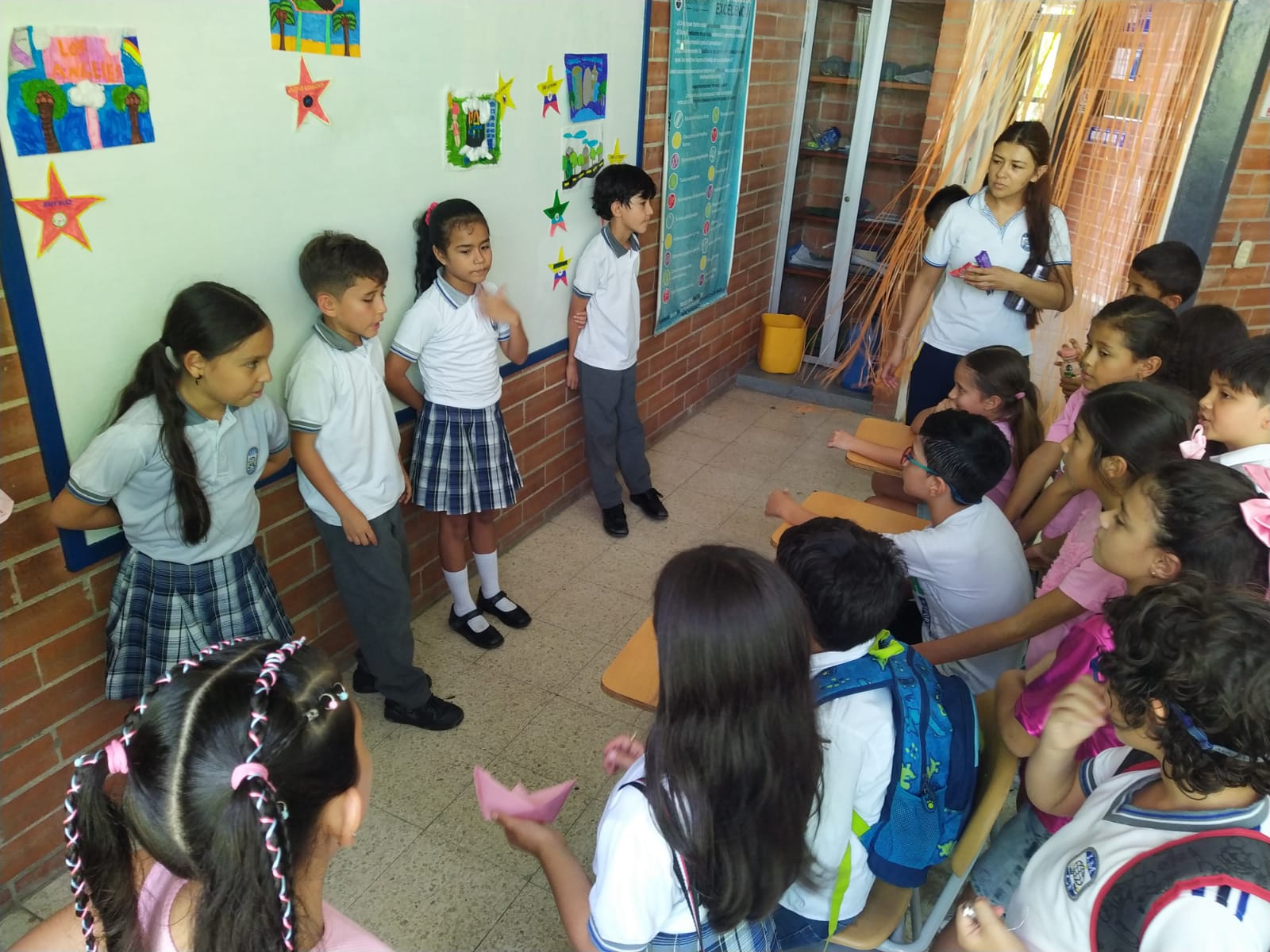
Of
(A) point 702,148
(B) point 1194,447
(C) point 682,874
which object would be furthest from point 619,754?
(A) point 702,148

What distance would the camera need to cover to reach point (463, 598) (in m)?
2.71

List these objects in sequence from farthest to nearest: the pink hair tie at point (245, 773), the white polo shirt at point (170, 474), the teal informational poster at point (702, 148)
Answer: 1. the teal informational poster at point (702, 148)
2. the white polo shirt at point (170, 474)
3. the pink hair tie at point (245, 773)

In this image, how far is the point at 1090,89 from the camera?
353 cm

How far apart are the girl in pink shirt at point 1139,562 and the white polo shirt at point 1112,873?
12 cm

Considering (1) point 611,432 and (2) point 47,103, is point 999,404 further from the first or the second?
(2) point 47,103

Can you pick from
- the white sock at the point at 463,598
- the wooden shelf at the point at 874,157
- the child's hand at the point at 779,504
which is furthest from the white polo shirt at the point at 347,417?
the wooden shelf at the point at 874,157

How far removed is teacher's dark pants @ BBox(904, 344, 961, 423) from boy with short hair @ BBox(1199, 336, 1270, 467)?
46.7 inches

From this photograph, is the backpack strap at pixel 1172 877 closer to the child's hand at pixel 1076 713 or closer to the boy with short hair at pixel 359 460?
the child's hand at pixel 1076 713

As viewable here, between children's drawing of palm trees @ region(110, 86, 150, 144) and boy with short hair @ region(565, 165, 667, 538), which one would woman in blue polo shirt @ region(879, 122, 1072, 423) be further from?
children's drawing of palm trees @ region(110, 86, 150, 144)

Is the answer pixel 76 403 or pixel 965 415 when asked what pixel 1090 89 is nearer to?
pixel 965 415

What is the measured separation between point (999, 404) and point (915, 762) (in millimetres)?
1462

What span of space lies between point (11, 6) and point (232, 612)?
3.73ft

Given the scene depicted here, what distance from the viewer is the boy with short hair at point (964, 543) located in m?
1.89

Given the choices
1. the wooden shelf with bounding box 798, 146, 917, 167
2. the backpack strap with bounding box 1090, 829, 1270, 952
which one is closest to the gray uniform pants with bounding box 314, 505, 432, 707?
the backpack strap with bounding box 1090, 829, 1270, 952
